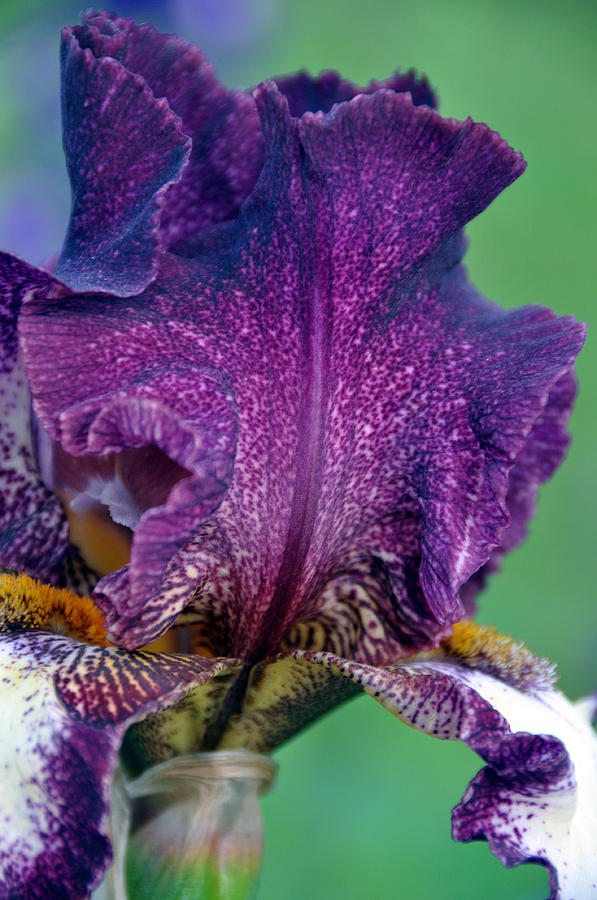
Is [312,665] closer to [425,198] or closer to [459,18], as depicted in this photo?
[425,198]

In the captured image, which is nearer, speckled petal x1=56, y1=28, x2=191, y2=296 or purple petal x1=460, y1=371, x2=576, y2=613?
speckled petal x1=56, y1=28, x2=191, y2=296

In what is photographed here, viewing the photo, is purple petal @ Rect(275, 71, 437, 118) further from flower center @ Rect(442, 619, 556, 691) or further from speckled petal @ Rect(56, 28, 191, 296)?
flower center @ Rect(442, 619, 556, 691)

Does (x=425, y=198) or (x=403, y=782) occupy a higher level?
(x=425, y=198)

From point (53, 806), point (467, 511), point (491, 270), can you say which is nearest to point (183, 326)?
point (467, 511)

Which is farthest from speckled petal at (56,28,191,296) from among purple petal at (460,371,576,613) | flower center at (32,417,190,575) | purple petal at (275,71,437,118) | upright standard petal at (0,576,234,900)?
purple petal at (460,371,576,613)

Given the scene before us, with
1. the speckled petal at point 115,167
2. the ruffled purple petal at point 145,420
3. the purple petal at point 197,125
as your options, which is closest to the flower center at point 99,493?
the ruffled purple petal at point 145,420

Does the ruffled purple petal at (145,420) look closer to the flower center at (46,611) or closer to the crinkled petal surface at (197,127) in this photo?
the flower center at (46,611)

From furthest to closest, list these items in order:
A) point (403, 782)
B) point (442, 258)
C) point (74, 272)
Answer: point (403, 782) < point (442, 258) < point (74, 272)
